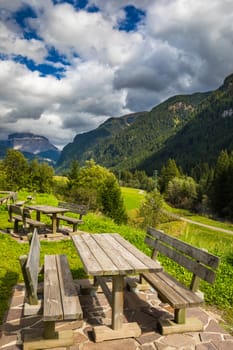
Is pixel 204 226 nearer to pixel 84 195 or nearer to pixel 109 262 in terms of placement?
pixel 84 195

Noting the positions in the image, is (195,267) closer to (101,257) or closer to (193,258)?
(193,258)

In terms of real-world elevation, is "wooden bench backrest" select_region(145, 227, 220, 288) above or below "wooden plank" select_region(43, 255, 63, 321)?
above

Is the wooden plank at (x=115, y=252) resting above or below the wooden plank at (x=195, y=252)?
below

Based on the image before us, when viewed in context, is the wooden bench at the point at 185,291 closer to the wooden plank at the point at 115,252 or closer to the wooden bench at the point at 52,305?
the wooden plank at the point at 115,252

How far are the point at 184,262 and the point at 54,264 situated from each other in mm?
2260

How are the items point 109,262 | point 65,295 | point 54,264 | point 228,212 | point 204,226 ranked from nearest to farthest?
point 65,295 → point 109,262 → point 54,264 → point 204,226 → point 228,212

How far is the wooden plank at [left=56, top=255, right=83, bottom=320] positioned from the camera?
325 centimetres

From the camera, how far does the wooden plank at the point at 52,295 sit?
321 cm

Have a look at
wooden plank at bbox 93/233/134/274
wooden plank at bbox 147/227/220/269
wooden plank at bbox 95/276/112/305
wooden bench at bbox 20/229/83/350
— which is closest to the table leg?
wooden plank at bbox 93/233/134/274

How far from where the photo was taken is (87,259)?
4.16m

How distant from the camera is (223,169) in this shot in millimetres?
52375

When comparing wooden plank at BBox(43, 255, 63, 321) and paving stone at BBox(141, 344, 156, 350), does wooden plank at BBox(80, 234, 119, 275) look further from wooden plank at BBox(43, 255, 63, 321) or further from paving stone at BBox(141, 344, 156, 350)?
paving stone at BBox(141, 344, 156, 350)

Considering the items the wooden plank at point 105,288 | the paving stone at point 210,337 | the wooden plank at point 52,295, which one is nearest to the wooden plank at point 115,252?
the wooden plank at point 105,288

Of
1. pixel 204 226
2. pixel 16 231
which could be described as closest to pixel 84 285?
pixel 16 231
